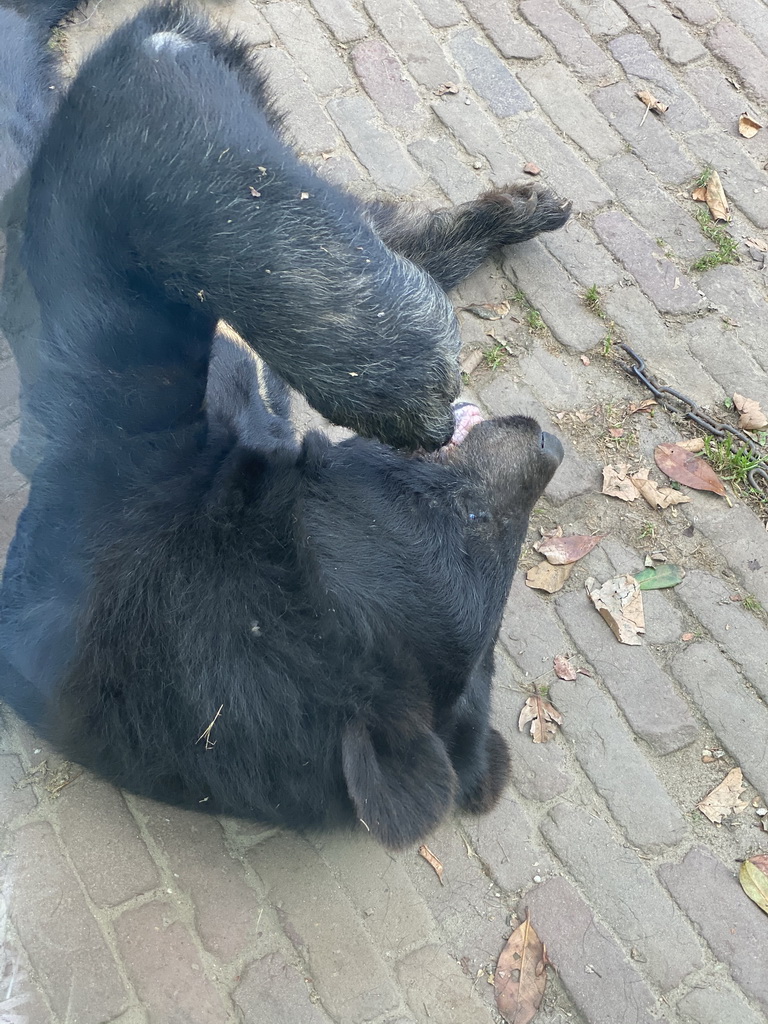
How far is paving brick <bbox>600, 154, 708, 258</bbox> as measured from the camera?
520 centimetres

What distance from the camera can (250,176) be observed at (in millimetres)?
2723

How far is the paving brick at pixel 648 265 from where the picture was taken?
505cm

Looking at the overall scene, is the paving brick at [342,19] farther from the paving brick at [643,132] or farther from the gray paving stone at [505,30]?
the paving brick at [643,132]

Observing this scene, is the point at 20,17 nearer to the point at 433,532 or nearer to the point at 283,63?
the point at 283,63

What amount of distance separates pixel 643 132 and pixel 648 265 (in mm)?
944

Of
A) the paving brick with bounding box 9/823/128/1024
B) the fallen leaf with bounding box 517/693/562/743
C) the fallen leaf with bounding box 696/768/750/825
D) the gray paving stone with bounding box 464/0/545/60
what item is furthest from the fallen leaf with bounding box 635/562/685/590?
the gray paving stone with bounding box 464/0/545/60

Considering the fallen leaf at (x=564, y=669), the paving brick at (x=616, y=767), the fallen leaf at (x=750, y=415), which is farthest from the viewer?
the fallen leaf at (x=750, y=415)

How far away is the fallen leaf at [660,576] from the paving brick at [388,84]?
114 inches

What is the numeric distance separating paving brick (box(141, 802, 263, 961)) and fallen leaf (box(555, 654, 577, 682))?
156cm

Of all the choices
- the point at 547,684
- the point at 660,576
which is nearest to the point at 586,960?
the point at 547,684

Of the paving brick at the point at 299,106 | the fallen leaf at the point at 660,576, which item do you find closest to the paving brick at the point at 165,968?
the fallen leaf at the point at 660,576

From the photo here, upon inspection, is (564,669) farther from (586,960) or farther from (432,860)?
(586,960)

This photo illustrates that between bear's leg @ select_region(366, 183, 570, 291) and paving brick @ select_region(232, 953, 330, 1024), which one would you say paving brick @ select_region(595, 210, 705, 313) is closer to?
bear's leg @ select_region(366, 183, 570, 291)

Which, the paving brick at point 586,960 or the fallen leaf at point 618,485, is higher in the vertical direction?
the fallen leaf at point 618,485
